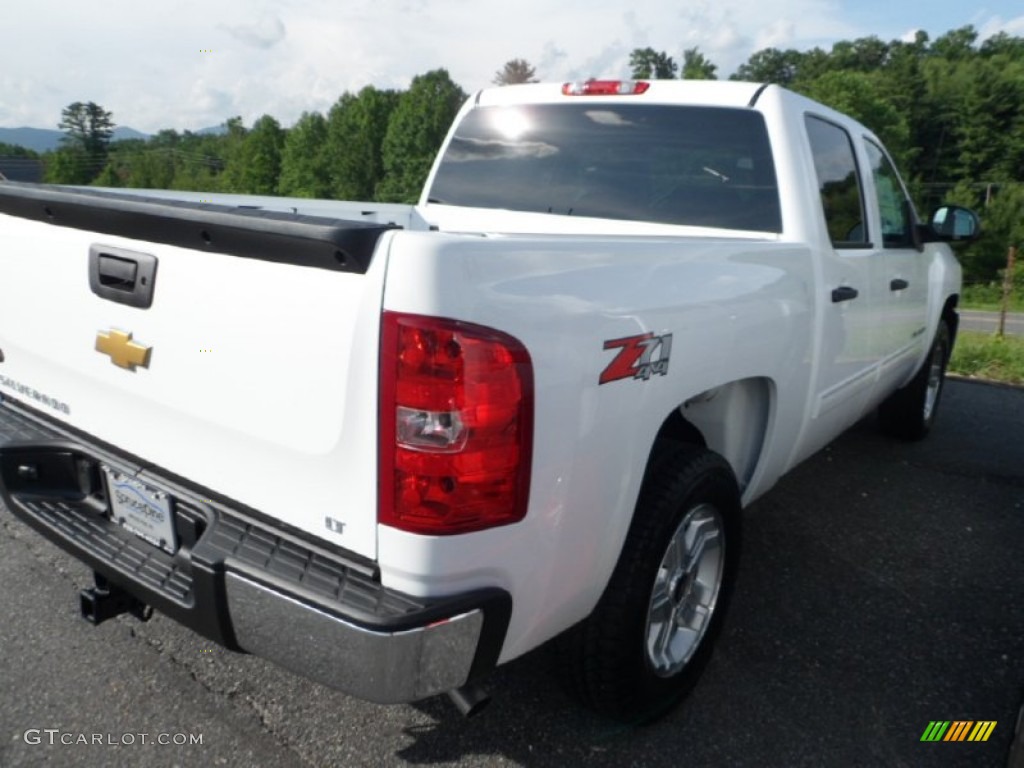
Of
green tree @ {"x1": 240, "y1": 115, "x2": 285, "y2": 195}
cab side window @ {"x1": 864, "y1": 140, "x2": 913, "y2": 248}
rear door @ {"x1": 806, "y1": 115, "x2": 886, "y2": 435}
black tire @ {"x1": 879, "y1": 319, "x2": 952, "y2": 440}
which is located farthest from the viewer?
green tree @ {"x1": 240, "y1": 115, "x2": 285, "y2": 195}

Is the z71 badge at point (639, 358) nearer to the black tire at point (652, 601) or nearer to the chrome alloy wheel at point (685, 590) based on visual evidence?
the black tire at point (652, 601)

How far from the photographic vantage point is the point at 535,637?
6.01 feet

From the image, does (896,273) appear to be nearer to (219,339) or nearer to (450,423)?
(450,423)

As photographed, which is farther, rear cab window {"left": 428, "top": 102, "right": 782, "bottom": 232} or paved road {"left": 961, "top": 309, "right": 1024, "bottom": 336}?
paved road {"left": 961, "top": 309, "right": 1024, "bottom": 336}

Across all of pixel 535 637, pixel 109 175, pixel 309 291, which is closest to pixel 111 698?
pixel 535 637

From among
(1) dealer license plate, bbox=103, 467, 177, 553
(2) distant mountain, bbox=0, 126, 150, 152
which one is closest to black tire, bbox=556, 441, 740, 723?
(1) dealer license plate, bbox=103, 467, 177, 553

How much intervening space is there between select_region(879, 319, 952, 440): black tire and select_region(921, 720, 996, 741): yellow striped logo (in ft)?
9.86

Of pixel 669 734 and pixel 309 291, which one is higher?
pixel 309 291

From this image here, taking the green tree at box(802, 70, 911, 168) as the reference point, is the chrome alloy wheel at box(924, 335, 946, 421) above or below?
below

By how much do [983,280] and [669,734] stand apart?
55578 mm

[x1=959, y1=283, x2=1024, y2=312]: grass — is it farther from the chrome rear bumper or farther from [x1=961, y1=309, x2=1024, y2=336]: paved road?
the chrome rear bumper

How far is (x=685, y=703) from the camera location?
249 cm

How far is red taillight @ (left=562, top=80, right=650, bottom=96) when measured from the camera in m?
3.47

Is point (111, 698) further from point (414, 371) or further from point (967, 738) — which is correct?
point (967, 738)
